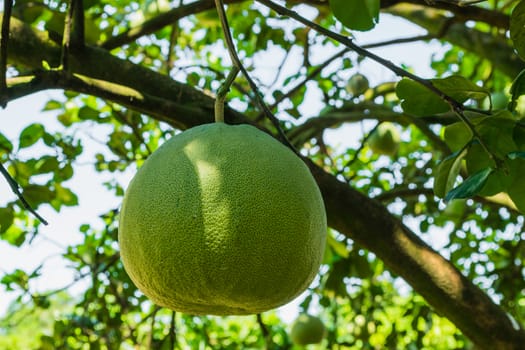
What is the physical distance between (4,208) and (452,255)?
8.14ft

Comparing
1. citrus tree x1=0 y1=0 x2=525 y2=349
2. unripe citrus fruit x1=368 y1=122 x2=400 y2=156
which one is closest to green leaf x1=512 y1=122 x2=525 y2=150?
citrus tree x1=0 y1=0 x2=525 y2=349

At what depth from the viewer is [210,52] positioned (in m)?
4.78

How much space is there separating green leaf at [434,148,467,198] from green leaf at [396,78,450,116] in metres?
0.13

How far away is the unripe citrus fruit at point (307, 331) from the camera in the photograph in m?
4.14

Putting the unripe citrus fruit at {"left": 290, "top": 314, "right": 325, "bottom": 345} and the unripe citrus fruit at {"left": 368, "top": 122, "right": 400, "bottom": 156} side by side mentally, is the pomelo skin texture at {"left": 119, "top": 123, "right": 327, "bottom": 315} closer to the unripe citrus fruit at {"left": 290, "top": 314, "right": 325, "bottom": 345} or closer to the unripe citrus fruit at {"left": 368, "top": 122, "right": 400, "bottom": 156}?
the unripe citrus fruit at {"left": 368, "top": 122, "right": 400, "bottom": 156}

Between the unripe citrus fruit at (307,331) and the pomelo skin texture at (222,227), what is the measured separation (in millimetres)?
3065

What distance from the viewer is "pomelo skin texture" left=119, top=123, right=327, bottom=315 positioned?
1047 mm

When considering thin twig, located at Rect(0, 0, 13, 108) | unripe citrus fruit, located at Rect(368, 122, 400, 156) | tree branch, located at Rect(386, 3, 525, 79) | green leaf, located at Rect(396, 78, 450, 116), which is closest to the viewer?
thin twig, located at Rect(0, 0, 13, 108)

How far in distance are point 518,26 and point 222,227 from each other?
79cm

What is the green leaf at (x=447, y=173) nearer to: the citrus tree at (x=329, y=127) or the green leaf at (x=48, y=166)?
the citrus tree at (x=329, y=127)

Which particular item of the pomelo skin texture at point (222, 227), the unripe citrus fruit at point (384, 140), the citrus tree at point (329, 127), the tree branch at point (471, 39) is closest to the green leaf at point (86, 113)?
the citrus tree at point (329, 127)

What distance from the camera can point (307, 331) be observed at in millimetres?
4137

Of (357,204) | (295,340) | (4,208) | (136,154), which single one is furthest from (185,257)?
(295,340)

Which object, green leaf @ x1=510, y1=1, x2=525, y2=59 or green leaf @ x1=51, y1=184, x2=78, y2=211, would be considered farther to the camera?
green leaf @ x1=51, y1=184, x2=78, y2=211
